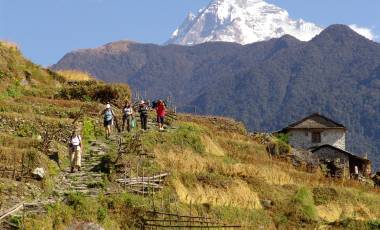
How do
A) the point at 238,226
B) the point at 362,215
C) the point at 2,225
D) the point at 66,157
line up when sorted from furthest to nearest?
the point at 362,215 < the point at 66,157 < the point at 238,226 < the point at 2,225

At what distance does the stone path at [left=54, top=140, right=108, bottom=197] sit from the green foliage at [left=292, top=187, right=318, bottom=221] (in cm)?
849

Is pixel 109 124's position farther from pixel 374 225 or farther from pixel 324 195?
pixel 374 225

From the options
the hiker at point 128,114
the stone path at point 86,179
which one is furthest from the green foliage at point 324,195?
the stone path at point 86,179

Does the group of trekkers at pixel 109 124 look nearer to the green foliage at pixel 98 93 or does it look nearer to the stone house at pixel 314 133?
the green foliage at pixel 98 93

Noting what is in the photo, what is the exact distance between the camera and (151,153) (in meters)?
35.6

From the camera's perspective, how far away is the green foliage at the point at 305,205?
33062mm

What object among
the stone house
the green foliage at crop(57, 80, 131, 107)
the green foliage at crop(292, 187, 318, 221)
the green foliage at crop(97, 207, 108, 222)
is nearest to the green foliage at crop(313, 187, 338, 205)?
the green foliage at crop(292, 187, 318, 221)

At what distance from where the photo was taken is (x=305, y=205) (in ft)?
112

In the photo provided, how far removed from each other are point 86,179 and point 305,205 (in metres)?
10.1

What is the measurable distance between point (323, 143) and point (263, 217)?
5638 cm

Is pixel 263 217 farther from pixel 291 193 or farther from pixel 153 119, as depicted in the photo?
pixel 153 119

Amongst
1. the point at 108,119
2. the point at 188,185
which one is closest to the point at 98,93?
the point at 108,119

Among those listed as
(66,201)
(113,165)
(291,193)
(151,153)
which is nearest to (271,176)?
(291,193)

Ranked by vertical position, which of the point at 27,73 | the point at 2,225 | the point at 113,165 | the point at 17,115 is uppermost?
the point at 27,73
